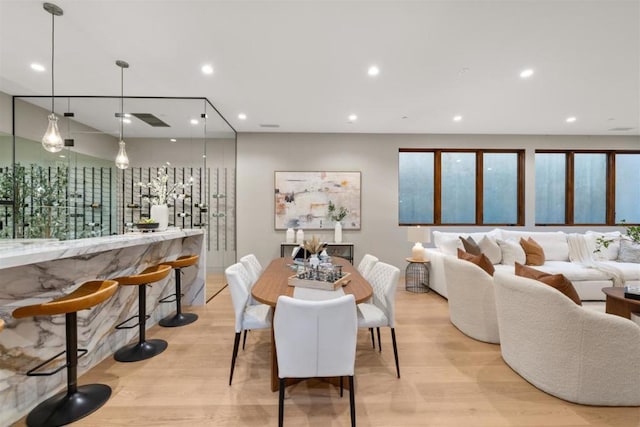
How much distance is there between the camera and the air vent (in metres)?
4.32

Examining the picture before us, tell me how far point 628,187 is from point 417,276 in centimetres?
500

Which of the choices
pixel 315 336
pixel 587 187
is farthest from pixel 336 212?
pixel 587 187

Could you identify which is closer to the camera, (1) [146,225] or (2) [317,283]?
(2) [317,283]

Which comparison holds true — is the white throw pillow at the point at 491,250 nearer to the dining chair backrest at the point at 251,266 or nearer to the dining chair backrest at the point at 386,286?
the dining chair backrest at the point at 386,286

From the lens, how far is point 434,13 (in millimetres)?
2211

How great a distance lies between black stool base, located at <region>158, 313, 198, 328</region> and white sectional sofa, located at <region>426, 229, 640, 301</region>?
3241 mm

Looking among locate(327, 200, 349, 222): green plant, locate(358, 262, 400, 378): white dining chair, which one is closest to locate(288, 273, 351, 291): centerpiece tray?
locate(358, 262, 400, 378): white dining chair

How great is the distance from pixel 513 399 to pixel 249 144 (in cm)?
513

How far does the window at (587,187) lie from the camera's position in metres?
5.77

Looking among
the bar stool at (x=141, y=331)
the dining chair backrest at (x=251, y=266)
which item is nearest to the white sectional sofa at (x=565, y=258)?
the dining chair backrest at (x=251, y=266)

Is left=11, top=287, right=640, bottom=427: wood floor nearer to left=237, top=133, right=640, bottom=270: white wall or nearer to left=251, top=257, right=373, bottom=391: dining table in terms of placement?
left=251, top=257, right=373, bottom=391: dining table

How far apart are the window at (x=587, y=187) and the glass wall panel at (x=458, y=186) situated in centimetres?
132

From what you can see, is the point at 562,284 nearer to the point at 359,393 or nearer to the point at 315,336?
the point at 359,393

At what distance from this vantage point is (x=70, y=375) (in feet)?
6.03
